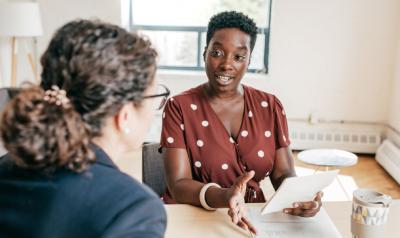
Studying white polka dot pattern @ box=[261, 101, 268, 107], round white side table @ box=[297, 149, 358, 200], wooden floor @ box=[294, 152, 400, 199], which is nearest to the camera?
white polka dot pattern @ box=[261, 101, 268, 107]

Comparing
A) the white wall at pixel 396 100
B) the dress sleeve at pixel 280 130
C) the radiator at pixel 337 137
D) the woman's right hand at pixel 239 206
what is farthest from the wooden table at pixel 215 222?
the radiator at pixel 337 137

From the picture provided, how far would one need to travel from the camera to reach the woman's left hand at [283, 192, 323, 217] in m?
1.38

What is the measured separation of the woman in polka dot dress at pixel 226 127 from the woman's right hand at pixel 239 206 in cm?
31

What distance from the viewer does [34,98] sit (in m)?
0.75

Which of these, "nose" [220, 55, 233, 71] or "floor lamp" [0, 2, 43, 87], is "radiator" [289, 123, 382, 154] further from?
"nose" [220, 55, 233, 71]

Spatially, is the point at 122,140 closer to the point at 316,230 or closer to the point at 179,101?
the point at 316,230

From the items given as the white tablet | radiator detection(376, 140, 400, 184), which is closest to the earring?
the white tablet

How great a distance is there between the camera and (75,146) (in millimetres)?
749

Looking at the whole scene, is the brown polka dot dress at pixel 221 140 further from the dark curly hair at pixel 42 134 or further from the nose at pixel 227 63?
the dark curly hair at pixel 42 134

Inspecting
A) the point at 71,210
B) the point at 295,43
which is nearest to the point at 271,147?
the point at 71,210

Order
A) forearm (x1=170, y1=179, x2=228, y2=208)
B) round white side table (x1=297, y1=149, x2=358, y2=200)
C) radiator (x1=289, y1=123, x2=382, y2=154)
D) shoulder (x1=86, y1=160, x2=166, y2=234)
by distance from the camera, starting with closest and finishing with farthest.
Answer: shoulder (x1=86, y1=160, x2=166, y2=234) → forearm (x1=170, y1=179, x2=228, y2=208) → round white side table (x1=297, y1=149, x2=358, y2=200) → radiator (x1=289, y1=123, x2=382, y2=154)

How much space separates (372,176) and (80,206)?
348 cm

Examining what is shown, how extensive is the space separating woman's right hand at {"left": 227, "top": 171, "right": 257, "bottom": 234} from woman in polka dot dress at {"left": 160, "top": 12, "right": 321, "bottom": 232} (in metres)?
0.31

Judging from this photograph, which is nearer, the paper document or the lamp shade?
the paper document
